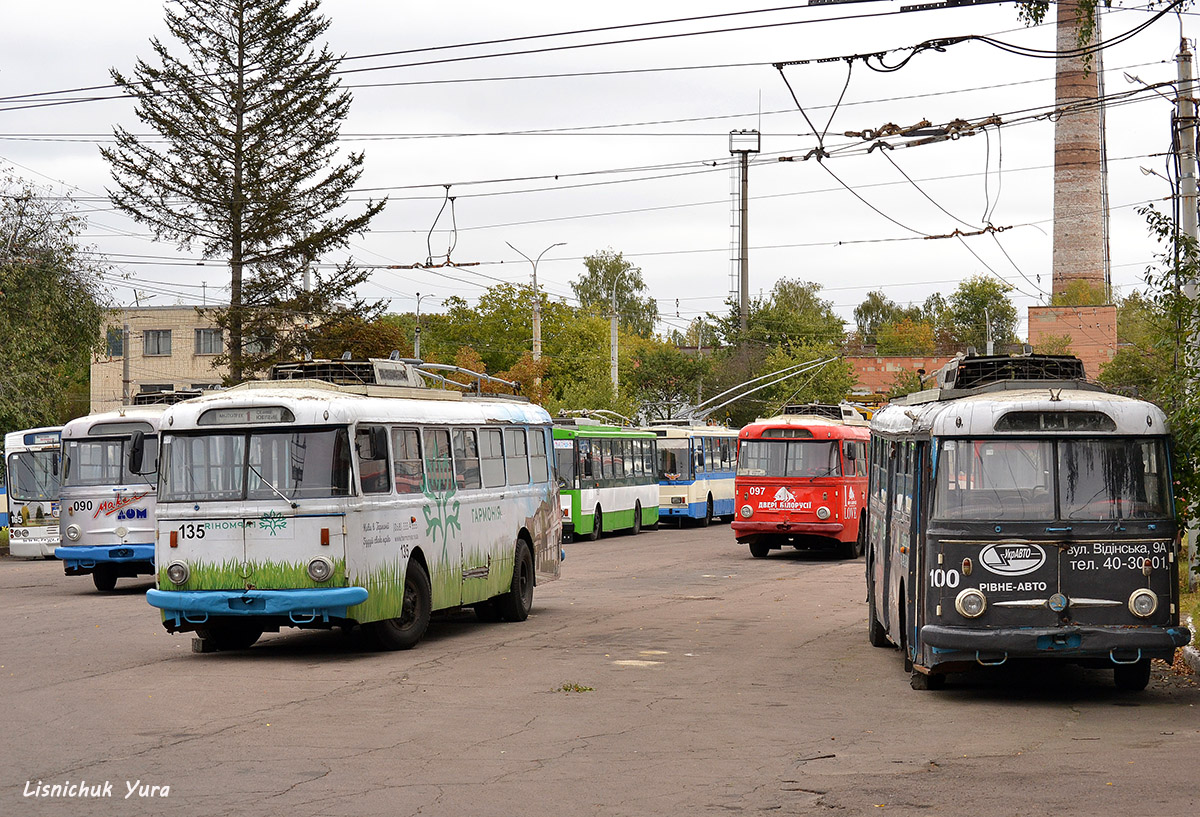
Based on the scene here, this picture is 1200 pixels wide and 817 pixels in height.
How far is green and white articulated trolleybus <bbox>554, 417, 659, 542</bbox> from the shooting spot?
124 ft

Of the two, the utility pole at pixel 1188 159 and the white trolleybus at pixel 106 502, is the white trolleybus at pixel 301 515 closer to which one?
the white trolleybus at pixel 106 502

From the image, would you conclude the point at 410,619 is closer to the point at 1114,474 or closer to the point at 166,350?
the point at 1114,474

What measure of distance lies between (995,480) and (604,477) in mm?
28569

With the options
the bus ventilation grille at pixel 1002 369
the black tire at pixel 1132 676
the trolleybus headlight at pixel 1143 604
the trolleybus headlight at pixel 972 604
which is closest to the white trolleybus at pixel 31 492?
the bus ventilation grille at pixel 1002 369

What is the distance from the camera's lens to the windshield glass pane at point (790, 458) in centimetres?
3172

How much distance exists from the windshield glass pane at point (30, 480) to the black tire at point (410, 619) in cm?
2102

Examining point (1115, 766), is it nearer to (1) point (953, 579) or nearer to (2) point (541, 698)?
(1) point (953, 579)

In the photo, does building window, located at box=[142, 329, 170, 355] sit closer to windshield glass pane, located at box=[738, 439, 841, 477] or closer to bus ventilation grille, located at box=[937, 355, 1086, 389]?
windshield glass pane, located at box=[738, 439, 841, 477]

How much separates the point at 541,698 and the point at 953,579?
3.39 metres

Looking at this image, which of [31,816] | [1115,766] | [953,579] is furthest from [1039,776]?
[31,816]

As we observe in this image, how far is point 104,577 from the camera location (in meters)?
24.8

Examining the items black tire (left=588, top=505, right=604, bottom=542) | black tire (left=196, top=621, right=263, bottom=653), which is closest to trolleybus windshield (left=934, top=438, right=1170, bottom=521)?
black tire (left=196, top=621, right=263, bottom=653)

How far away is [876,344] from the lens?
125750 millimetres

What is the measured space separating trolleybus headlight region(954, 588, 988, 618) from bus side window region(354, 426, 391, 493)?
6079mm
